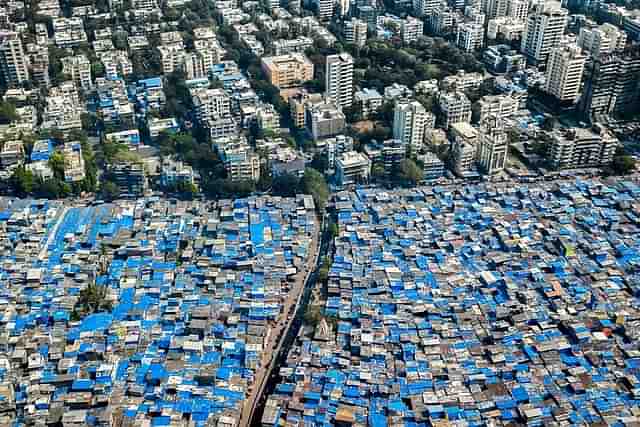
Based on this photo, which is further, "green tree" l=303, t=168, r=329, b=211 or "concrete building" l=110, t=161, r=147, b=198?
"concrete building" l=110, t=161, r=147, b=198

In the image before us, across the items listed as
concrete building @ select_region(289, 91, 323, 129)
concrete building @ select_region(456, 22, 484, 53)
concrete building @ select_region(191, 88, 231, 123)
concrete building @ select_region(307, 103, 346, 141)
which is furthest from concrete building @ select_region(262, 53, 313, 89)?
concrete building @ select_region(456, 22, 484, 53)

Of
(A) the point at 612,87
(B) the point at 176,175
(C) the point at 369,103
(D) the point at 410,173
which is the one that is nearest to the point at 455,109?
(C) the point at 369,103

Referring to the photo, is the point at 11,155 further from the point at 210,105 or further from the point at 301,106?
the point at 301,106

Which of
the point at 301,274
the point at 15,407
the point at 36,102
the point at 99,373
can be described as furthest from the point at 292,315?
the point at 36,102

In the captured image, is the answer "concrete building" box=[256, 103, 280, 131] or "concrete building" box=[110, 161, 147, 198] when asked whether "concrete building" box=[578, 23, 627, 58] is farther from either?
"concrete building" box=[110, 161, 147, 198]

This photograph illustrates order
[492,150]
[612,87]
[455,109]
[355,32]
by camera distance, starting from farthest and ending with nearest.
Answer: [355,32] → [612,87] → [455,109] → [492,150]

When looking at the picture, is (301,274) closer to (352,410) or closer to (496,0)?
(352,410)

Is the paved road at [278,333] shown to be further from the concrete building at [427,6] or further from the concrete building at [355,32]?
the concrete building at [427,6]
